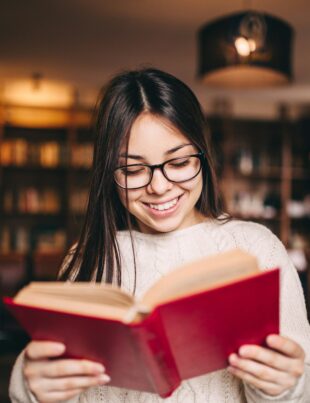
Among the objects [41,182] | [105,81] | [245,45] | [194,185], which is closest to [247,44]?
[245,45]

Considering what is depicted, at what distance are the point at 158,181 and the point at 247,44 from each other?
202cm

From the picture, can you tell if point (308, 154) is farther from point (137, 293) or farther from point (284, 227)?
point (137, 293)

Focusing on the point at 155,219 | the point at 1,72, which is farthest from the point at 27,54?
the point at 155,219

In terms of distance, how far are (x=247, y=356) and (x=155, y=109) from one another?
0.53 meters

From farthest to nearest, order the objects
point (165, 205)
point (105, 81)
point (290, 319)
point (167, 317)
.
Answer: point (105, 81) < point (165, 205) < point (290, 319) < point (167, 317)

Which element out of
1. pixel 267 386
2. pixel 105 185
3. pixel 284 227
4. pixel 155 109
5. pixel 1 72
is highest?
pixel 1 72

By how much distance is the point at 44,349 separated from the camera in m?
0.83

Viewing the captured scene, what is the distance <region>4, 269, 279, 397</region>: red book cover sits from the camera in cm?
70

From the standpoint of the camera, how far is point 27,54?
4523 mm

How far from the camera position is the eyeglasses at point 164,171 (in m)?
1.07

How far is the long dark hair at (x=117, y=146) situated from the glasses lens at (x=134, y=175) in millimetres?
29

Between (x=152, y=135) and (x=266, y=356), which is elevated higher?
(x=152, y=135)

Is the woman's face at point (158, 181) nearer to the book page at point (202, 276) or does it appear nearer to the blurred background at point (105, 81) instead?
the book page at point (202, 276)

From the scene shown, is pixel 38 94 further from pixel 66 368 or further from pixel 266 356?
pixel 266 356
